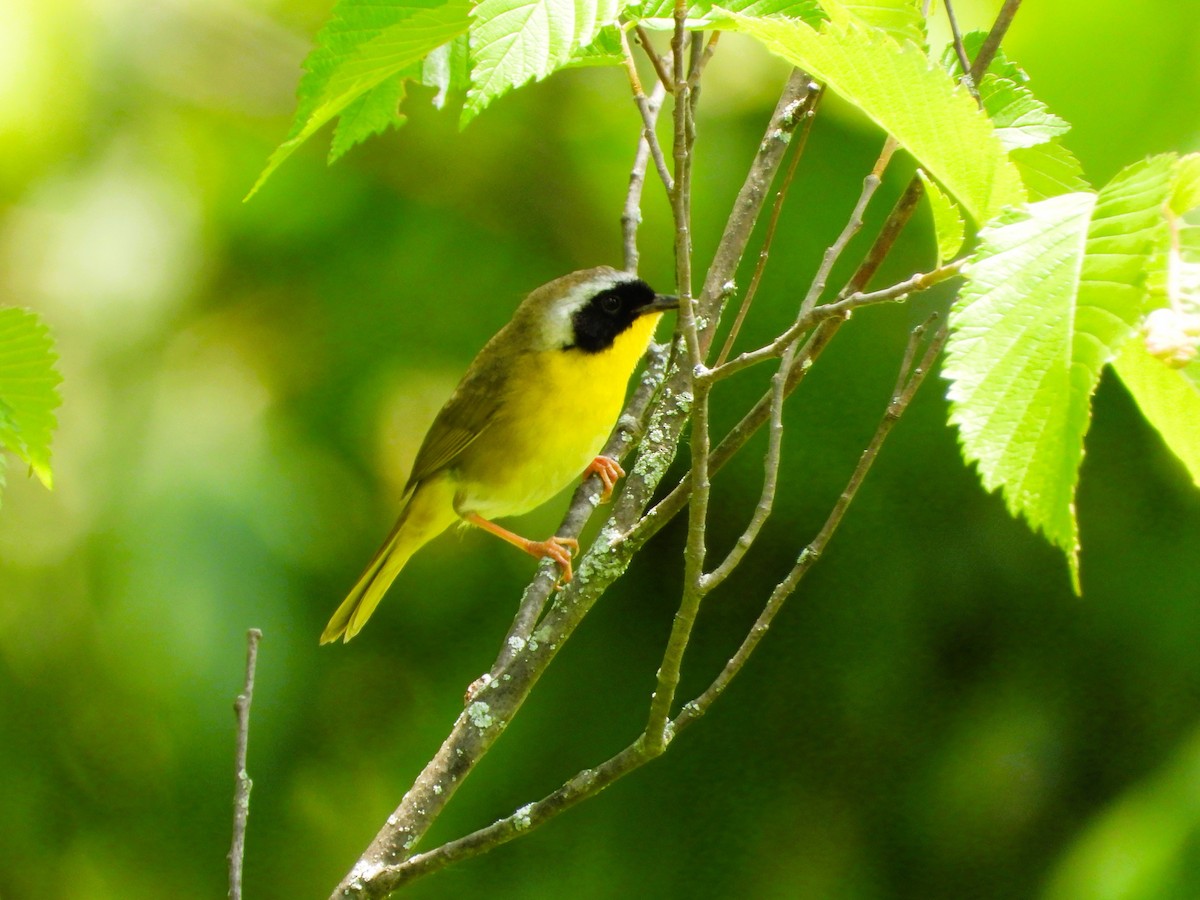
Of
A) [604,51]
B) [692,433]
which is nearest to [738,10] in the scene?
[604,51]

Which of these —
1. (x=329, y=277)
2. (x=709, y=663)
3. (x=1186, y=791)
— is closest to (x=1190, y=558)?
(x=1186, y=791)

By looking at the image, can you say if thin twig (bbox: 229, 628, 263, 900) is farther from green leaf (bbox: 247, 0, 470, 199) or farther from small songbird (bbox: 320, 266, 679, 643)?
small songbird (bbox: 320, 266, 679, 643)

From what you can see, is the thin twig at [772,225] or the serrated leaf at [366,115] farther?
the thin twig at [772,225]

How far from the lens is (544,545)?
11.3 feet

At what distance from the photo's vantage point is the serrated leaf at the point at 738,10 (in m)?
1.40

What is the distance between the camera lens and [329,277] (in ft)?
12.9

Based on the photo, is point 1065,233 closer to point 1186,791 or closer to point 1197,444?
point 1197,444

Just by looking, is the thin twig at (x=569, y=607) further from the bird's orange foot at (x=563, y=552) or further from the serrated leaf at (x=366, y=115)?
the serrated leaf at (x=366, y=115)

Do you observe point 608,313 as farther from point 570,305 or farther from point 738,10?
point 738,10

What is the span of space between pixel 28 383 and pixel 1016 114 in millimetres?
1301

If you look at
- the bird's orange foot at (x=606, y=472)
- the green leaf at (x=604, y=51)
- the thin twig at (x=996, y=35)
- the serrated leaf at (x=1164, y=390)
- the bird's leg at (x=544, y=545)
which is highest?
the thin twig at (x=996, y=35)

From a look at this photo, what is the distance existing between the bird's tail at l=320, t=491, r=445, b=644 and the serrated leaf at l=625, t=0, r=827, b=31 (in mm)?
2319

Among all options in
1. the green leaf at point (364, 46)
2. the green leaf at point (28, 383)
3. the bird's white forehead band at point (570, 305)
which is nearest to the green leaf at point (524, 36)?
the green leaf at point (364, 46)

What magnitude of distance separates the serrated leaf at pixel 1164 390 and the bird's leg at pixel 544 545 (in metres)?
1.63
